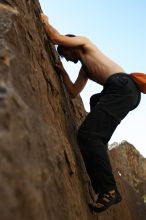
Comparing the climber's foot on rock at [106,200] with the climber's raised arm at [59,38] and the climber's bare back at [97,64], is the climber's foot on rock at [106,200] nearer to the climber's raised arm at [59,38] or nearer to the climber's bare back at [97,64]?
the climber's bare back at [97,64]

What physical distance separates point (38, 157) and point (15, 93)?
42 cm

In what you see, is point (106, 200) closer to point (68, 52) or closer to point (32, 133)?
point (68, 52)

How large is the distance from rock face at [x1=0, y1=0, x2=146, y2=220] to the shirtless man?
0.18 m

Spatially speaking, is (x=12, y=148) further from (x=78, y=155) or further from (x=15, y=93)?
(x=78, y=155)

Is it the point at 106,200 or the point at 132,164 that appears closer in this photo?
the point at 106,200

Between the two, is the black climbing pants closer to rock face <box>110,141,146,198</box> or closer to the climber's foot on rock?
the climber's foot on rock

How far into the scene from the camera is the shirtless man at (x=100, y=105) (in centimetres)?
408

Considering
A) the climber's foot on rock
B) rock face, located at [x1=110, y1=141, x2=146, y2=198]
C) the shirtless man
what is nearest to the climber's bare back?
the shirtless man

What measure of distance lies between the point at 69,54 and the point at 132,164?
459 inches

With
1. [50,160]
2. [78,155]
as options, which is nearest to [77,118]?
[78,155]

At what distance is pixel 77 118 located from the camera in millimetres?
5484

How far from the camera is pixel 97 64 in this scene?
4.52 m

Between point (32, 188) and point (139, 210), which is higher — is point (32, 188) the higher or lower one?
the higher one

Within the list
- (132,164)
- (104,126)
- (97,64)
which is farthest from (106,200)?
(132,164)
